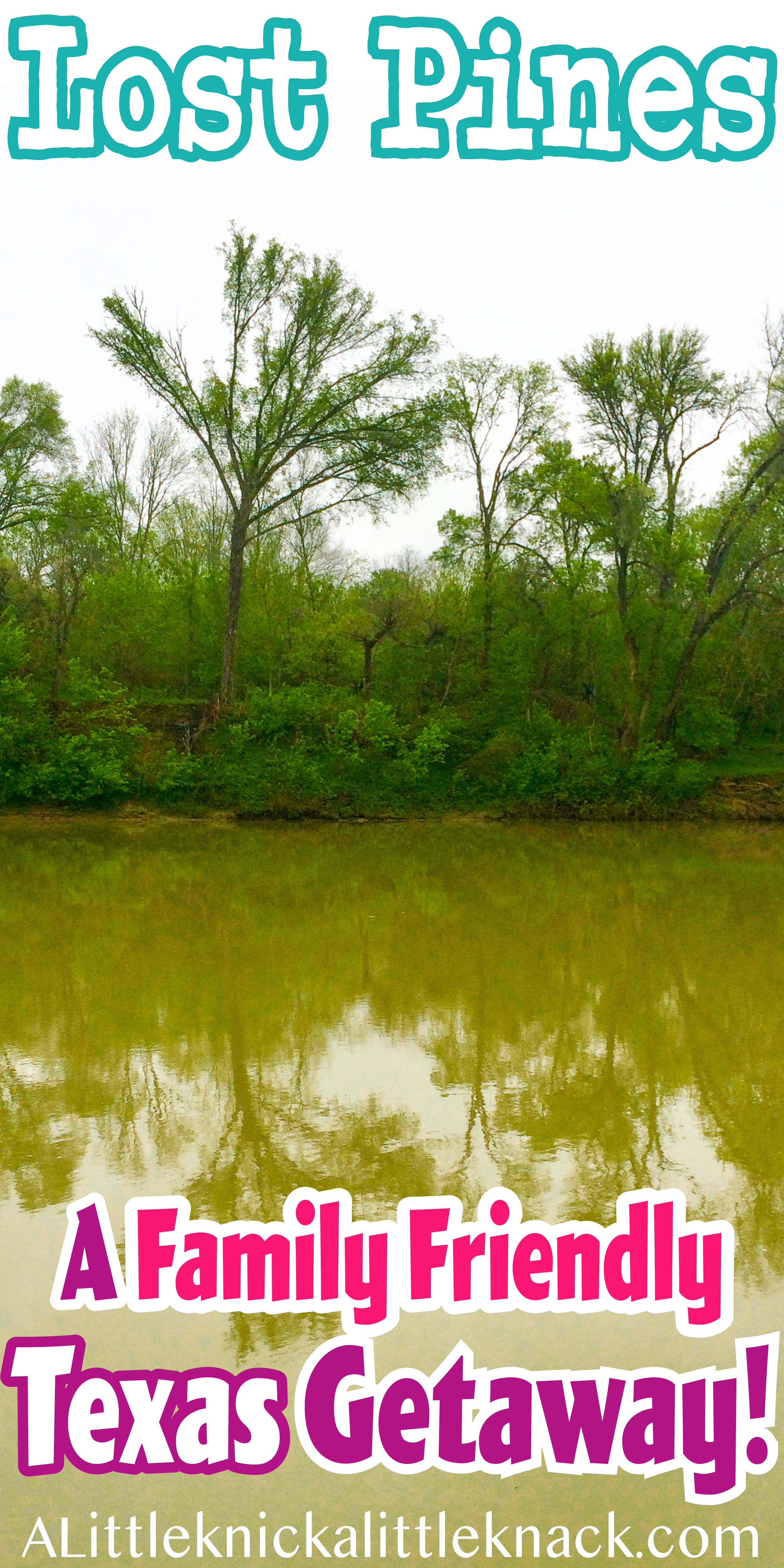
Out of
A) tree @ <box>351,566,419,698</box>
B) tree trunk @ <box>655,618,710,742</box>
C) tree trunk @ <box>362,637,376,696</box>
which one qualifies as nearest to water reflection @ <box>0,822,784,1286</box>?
tree trunk @ <box>655,618,710,742</box>

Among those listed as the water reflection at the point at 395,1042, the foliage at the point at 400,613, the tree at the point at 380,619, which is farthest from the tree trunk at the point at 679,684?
the water reflection at the point at 395,1042

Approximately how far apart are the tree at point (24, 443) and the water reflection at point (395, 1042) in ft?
63.9

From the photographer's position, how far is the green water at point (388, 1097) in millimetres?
3248

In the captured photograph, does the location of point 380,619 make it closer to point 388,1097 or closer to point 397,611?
point 397,611

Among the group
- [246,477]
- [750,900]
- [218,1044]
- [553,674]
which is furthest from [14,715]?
[218,1044]

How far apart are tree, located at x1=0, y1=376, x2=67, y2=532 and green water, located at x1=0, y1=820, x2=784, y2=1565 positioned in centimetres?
2017

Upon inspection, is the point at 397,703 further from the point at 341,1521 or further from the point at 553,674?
the point at 341,1521

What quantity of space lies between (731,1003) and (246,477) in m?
23.3

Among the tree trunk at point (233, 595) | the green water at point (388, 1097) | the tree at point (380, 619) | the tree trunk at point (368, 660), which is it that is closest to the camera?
the green water at point (388, 1097)

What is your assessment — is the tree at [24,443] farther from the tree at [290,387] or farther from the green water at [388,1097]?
the green water at [388,1097]

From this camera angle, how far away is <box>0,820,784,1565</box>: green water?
3.25 metres

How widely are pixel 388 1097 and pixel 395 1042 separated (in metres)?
1.24

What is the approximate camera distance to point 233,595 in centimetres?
2922

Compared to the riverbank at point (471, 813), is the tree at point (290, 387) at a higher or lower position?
higher
